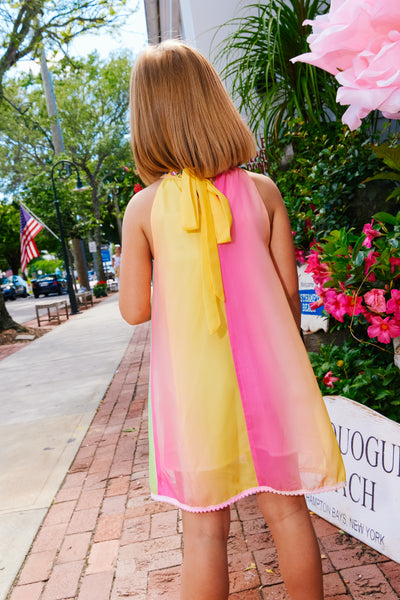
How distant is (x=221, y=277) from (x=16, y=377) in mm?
6633

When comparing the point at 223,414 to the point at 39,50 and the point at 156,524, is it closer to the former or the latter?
the point at 156,524

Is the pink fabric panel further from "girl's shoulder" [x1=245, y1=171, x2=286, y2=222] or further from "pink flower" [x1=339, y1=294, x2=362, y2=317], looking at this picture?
"pink flower" [x1=339, y1=294, x2=362, y2=317]

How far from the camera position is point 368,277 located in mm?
2139

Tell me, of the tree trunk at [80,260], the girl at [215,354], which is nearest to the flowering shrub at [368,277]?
the girl at [215,354]

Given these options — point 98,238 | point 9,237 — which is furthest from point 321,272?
point 9,237

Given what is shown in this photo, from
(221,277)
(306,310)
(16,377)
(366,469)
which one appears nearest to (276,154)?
(306,310)

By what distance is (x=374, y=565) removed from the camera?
7.15 feet

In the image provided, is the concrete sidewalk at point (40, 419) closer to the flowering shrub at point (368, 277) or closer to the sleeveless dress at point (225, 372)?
the sleeveless dress at point (225, 372)

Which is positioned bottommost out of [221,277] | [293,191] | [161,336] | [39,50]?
[161,336]

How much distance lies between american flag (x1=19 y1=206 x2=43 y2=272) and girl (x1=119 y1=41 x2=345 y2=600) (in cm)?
1320

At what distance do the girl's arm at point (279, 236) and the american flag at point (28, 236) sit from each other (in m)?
13.2

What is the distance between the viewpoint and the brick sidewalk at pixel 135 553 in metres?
2.16

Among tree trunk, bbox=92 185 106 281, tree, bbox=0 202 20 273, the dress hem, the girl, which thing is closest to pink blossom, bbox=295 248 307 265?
the girl

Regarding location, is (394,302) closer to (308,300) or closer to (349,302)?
(349,302)
